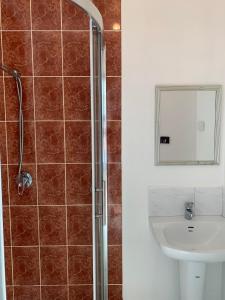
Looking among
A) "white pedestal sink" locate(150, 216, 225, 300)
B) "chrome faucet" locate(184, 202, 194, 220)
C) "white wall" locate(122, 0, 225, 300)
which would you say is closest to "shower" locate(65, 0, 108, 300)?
"white wall" locate(122, 0, 225, 300)

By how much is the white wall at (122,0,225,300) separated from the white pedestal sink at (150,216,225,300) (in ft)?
0.69

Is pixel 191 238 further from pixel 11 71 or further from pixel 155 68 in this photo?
pixel 11 71

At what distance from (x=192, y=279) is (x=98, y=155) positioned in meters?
1.00

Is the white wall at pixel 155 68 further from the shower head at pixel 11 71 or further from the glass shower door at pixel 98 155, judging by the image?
the shower head at pixel 11 71

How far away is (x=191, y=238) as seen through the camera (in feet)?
6.69

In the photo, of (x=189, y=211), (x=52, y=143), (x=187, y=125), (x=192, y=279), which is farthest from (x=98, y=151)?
(x=192, y=279)

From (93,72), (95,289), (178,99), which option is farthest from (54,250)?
(178,99)

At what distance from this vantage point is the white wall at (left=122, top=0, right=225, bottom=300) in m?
2.01

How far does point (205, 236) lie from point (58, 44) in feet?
5.21

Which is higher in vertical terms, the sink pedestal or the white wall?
the white wall

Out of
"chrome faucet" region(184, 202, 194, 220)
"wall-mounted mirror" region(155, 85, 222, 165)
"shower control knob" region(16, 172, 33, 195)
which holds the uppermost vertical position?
"wall-mounted mirror" region(155, 85, 222, 165)

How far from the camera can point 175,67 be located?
6.69ft

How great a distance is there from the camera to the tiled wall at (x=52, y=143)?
1.85m

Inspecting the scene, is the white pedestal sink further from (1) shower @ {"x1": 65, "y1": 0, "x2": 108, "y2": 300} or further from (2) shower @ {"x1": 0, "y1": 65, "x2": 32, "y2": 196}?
(2) shower @ {"x1": 0, "y1": 65, "x2": 32, "y2": 196}
